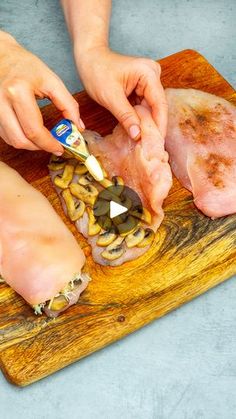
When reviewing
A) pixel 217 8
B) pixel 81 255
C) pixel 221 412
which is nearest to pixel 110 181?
pixel 81 255

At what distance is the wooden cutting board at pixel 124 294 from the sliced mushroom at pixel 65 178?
5 centimetres

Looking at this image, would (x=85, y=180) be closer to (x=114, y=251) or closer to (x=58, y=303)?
(x=114, y=251)

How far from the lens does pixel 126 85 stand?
199cm

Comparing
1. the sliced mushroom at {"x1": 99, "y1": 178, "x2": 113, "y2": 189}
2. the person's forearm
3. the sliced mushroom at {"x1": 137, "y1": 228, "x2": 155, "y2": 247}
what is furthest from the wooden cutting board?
the person's forearm

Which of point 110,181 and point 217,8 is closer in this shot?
point 110,181

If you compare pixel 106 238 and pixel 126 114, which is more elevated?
pixel 126 114

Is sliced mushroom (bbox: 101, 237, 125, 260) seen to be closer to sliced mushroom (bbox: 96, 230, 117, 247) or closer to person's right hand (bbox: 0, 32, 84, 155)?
sliced mushroom (bbox: 96, 230, 117, 247)

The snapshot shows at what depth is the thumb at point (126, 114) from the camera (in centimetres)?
194

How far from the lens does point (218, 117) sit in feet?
6.80

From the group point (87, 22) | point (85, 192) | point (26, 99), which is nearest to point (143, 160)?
point (85, 192)

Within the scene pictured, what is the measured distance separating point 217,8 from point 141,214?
3.72 feet

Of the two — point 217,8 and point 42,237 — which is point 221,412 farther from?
point 217,8

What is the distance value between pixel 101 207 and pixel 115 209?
0.04 metres

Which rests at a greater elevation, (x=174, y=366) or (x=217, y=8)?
(x=217, y=8)
